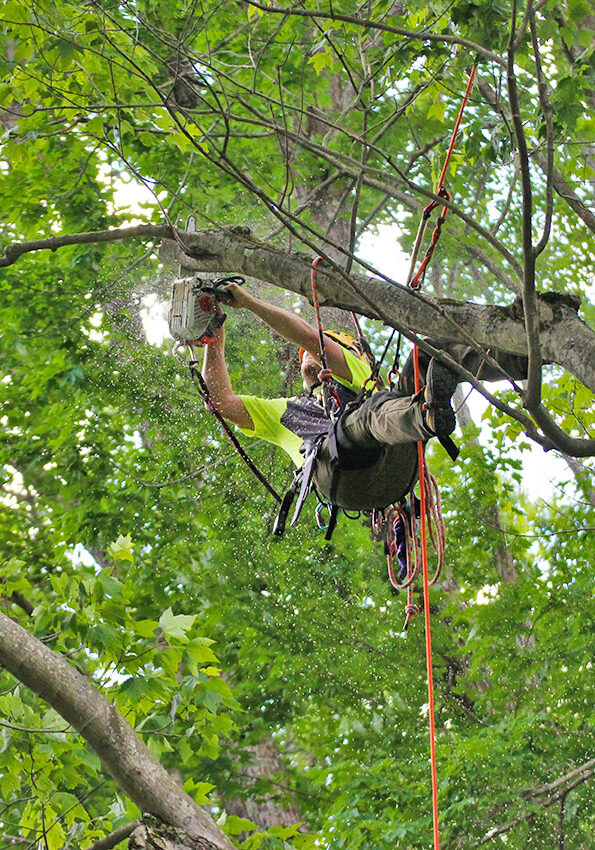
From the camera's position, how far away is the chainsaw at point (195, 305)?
394cm

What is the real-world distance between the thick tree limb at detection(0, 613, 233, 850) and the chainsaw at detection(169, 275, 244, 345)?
127 cm

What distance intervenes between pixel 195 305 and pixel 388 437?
103 centimetres

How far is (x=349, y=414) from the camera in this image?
3701 millimetres

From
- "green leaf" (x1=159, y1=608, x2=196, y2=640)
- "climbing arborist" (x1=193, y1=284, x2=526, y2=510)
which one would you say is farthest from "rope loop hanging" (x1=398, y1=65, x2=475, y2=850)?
"green leaf" (x1=159, y1=608, x2=196, y2=640)

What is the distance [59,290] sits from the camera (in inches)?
319

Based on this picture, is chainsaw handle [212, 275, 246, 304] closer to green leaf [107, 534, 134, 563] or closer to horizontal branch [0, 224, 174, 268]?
horizontal branch [0, 224, 174, 268]

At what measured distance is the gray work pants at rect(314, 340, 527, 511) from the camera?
3092 millimetres

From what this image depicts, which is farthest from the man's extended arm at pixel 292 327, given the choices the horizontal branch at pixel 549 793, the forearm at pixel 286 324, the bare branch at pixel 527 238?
the horizontal branch at pixel 549 793

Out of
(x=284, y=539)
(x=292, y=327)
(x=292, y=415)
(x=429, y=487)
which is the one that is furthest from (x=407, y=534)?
(x=284, y=539)

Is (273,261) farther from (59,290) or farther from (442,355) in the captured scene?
(59,290)

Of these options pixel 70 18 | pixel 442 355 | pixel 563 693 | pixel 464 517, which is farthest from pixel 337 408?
pixel 464 517

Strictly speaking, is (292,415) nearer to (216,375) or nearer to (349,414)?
(216,375)

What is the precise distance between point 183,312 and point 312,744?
4385 mm

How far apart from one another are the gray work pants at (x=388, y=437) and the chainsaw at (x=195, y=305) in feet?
2.16
